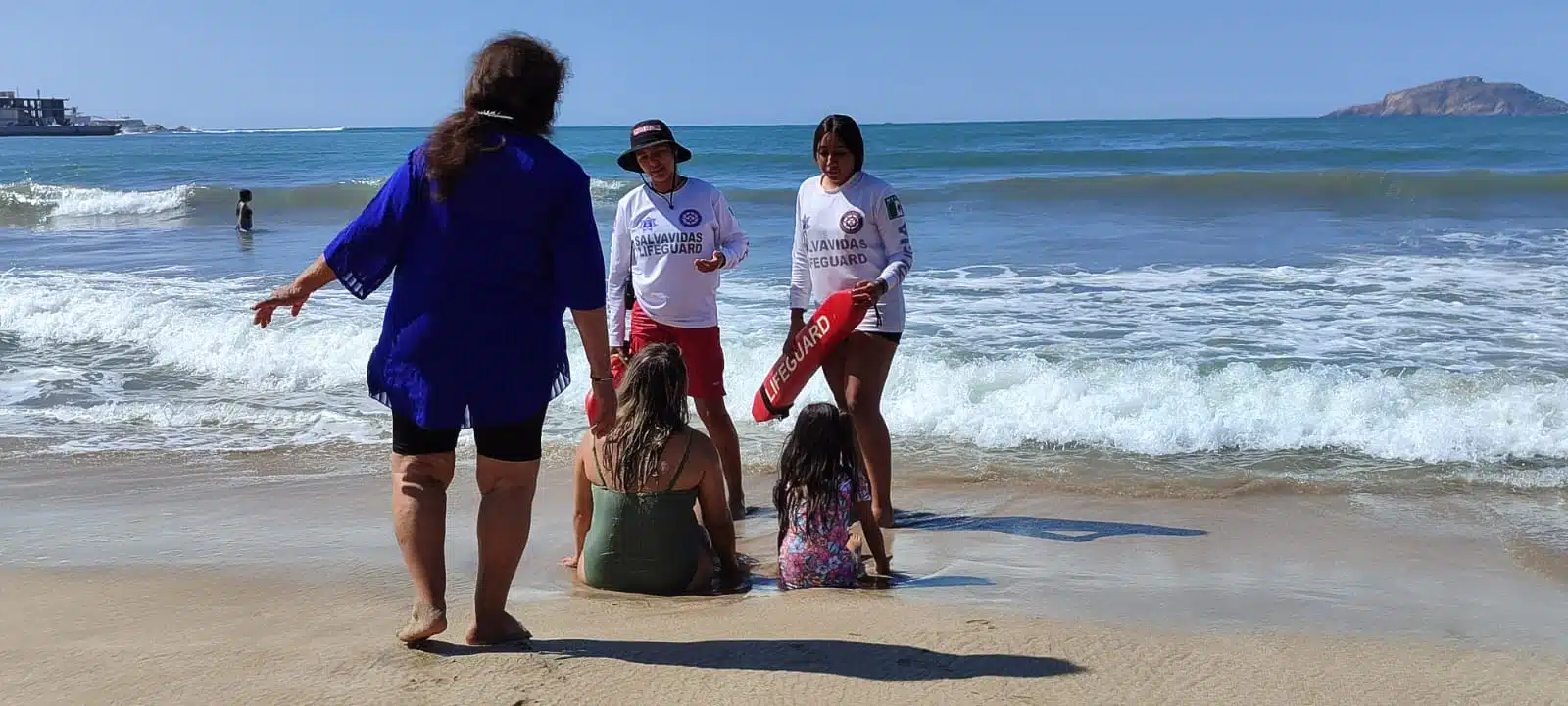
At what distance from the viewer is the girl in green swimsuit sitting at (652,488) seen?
407cm

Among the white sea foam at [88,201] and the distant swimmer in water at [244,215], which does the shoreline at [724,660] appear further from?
the white sea foam at [88,201]

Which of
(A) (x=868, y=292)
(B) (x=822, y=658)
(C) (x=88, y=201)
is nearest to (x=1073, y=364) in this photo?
(A) (x=868, y=292)

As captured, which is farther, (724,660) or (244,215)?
(244,215)

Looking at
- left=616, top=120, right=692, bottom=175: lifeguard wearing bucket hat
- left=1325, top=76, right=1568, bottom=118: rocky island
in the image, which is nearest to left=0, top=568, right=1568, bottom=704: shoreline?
left=616, top=120, right=692, bottom=175: lifeguard wearing bucket hat

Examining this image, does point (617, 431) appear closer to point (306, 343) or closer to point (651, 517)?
point (651, 517)

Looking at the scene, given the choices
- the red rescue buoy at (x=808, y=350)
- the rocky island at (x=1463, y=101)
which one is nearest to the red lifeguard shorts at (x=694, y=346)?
the red rescue buoy at (x=808, y=350)

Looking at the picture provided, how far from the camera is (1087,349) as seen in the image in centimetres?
914

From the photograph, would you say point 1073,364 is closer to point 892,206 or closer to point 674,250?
point 892,206

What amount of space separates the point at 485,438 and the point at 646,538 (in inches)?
45.0

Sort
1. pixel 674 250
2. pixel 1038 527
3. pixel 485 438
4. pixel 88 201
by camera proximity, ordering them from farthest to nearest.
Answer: pixel 88 201 → pixel 1038 527 → pixel 674 250 → pixel 485 438

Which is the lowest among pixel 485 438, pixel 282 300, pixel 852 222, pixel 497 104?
pixel 485 438

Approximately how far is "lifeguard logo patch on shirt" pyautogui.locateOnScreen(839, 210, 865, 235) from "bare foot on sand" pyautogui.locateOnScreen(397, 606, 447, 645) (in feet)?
8.20

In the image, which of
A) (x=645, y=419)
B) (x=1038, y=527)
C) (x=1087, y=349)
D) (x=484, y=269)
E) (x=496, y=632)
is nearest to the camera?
(x=484, y=269)

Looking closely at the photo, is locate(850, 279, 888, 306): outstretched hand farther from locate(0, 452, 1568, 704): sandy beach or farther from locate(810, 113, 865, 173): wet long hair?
locate(0, 452, 1568, 704): sandy beach
